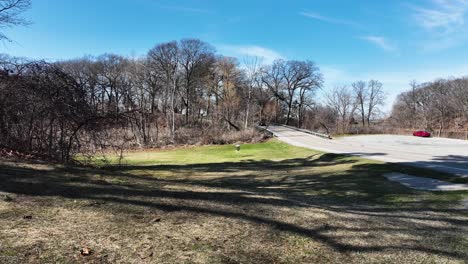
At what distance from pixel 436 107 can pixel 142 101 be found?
2351 inches

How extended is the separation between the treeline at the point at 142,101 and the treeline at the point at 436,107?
21.7 metres

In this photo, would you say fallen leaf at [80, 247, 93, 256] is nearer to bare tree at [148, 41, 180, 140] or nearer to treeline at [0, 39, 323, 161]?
treeline at [0, 39, 323, 161]

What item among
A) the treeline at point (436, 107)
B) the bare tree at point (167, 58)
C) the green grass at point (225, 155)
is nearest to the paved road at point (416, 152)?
the green grass at point (225, 155)

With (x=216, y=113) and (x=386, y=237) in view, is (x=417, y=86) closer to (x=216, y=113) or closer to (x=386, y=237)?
(x=216, y=113)

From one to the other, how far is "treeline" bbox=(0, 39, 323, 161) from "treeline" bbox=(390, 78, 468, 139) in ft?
71.1

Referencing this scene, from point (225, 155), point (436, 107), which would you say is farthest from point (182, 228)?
point (436, 107)

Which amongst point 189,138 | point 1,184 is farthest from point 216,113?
point 1,184

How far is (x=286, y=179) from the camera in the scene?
603 inches

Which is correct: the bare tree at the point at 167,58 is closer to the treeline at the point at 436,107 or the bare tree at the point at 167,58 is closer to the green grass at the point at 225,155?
the green grass at the point at 225,155

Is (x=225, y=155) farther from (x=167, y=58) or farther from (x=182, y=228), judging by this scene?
(x=167, y=58)

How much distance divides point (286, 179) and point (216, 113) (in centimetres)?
3756

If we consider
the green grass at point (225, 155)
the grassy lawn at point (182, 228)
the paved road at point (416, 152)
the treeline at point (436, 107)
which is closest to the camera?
the grassy lawn at point (182, 228)

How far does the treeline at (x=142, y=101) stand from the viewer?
9.99 metres

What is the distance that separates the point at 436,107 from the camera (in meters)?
77.0
